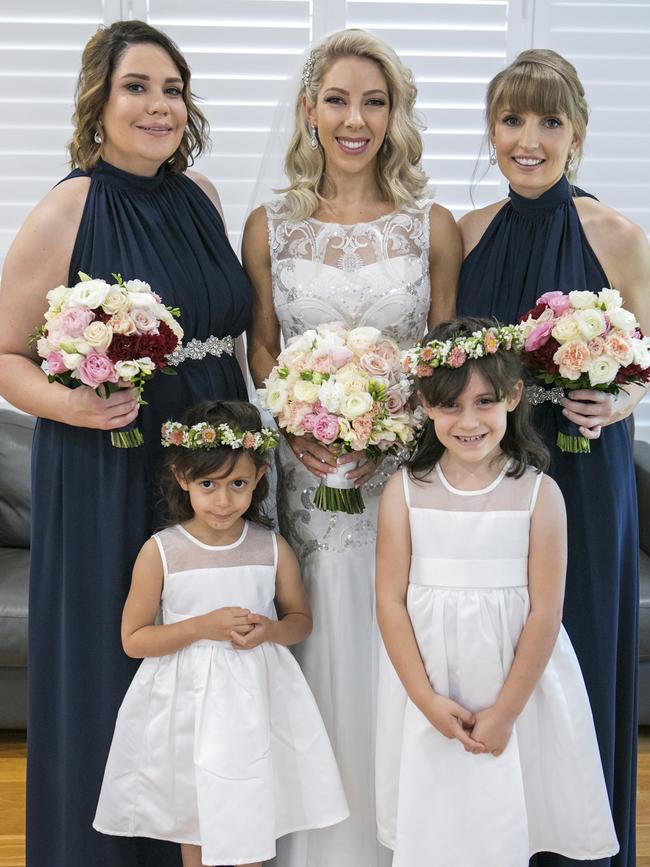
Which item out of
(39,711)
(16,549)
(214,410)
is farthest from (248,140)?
(39,711)

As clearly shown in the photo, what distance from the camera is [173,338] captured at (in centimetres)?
247

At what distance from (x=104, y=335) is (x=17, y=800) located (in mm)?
2249

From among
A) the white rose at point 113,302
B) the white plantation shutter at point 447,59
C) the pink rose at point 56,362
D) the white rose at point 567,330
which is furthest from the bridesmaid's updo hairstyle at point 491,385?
the white plantation shutter at point 447,59

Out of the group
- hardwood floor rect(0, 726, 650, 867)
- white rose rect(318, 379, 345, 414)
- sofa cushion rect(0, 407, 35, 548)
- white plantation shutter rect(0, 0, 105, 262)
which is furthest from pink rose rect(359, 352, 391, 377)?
white plantation shutter rect(0, 0, 105, 262)

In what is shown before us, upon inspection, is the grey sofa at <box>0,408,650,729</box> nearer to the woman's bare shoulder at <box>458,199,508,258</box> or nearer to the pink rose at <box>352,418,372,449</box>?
the woman's bare shoulder at <box>458,199,508,258</box>

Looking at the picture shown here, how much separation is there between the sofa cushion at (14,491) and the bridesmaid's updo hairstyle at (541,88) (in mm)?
2806

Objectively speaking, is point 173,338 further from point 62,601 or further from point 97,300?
point 62,601

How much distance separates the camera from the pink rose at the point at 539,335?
2.54 m

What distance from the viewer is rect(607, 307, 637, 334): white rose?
2.49m

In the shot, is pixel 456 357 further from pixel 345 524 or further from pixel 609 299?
pixel 345 524

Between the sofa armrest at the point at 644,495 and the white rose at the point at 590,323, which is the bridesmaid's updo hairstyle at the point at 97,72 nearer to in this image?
the white rose at the point at 590,323

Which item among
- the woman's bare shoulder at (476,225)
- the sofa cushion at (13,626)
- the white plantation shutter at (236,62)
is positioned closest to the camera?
the woman's bare shoulder at (476,225)

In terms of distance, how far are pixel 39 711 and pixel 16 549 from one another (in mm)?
1925

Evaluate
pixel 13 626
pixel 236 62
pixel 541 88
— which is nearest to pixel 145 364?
pixel 541 88
